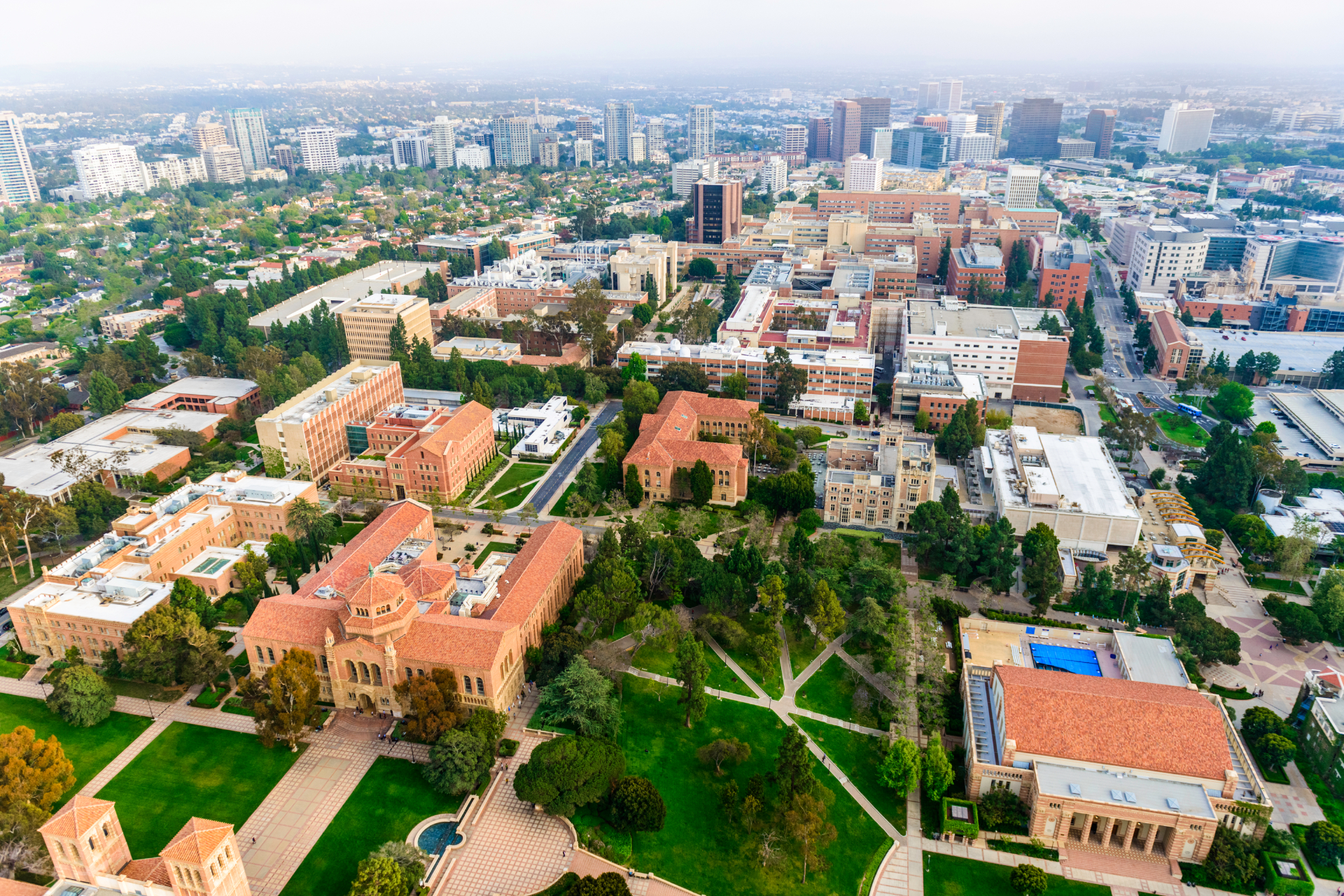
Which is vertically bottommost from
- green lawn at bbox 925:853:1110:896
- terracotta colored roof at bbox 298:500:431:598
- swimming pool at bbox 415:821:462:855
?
green lawn at bbox 925:853:1110:896

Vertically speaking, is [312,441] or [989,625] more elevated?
[312,441]

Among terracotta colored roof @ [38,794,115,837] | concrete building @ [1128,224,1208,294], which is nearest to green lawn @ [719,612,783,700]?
terracotta colored roof @ [38,794,115,837]

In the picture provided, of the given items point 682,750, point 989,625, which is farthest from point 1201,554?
point 682,750

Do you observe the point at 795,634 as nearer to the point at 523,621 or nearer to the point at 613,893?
the point at 523,621

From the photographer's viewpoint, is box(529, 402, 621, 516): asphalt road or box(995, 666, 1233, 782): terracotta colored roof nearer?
box(995, 666, 1233, 782): terracotta colored roof

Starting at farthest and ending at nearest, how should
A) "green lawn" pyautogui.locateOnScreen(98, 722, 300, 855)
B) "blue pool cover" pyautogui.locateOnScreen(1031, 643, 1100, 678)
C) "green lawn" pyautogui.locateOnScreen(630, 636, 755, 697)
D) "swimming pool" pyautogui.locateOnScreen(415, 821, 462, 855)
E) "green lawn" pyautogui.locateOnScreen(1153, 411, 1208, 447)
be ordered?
1. "green lawn" pyautogui.locateOnScreen(1153, 411, 1208, 447)
2. "green lawn" pyautogui.locateOnScreen(630, 636, 755, 697)
3. "blue pool cover" pyautogui.locateOnScreen(1031, 643, 1100, 678)
4. "green lawn" pyautogui.locateOnScreen(98, 722, 300, 855)
5. "swimming pool" pyautogui.locateOnScreen(415, 821, 462, 855)

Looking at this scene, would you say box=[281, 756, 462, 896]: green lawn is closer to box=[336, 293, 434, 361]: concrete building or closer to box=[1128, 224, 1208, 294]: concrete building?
box=[336, 293, 434, 361]: concrete building

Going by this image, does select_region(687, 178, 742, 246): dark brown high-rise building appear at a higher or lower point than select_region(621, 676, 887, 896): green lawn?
higher
